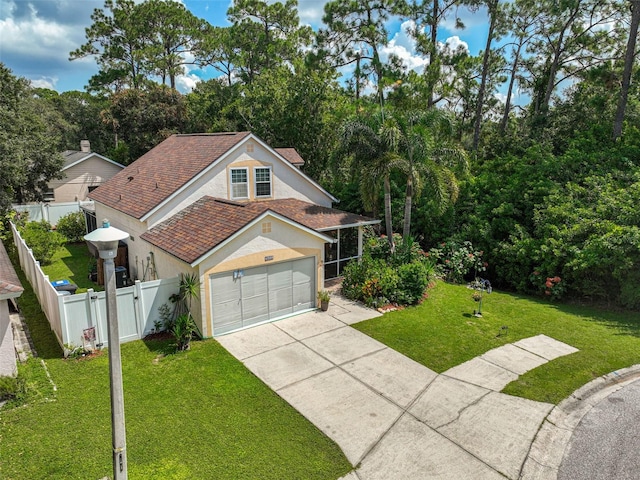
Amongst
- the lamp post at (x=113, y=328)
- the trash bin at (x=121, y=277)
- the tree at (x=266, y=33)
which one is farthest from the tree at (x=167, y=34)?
the lamp post at (x=113, y=328)

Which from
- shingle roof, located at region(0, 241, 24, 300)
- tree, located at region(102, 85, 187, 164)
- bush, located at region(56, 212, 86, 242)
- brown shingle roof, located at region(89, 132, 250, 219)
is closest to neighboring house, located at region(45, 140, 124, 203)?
tree, located at region(102, 85, 187, 164)

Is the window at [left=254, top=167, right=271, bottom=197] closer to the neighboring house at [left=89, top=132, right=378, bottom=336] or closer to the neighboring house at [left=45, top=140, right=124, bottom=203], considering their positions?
the neighboring house at [left=89, top=132, right=378, bottom=336]

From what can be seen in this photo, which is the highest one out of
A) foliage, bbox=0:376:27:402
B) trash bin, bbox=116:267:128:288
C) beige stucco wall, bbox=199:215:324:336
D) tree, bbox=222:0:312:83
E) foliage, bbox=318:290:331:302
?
tree, bbox=222:0:312:83

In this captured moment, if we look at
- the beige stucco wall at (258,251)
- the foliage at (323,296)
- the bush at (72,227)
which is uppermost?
the beige stucco wall at (258,251)

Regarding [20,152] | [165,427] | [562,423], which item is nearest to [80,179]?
[20,152]

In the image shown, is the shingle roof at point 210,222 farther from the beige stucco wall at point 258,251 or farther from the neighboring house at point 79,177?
the neighboring house at point 79,177

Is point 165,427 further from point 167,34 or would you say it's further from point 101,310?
point 167,34
